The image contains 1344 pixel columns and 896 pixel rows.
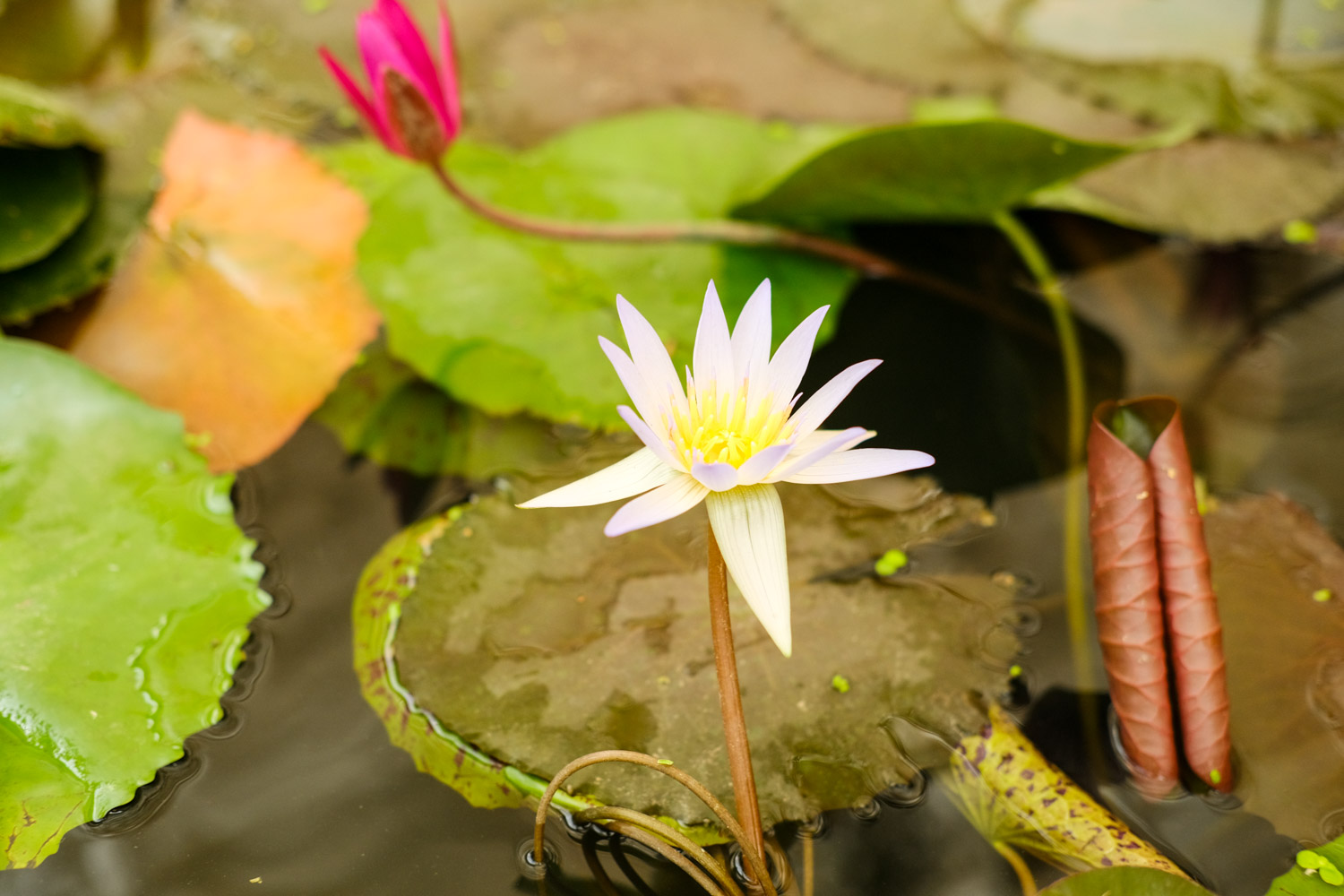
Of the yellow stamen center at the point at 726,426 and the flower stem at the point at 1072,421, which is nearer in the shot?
the yellow stamen center at the point at 726,426

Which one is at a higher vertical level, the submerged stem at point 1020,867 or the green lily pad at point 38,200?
the green lily pad at point 38,200

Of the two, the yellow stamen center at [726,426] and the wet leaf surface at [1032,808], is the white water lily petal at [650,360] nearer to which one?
the yellow stamen center at [726,426]

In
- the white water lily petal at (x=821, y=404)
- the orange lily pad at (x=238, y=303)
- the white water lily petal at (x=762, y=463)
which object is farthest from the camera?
the orange lily pad at (x=238, y=303)

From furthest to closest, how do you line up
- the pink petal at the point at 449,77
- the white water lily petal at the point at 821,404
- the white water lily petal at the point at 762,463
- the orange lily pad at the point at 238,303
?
the orange lily pad at the point at 238,303 → the pink petal at the point at 449,77 → the white water lily petal at the point at 821,404 → the white water lily petal at the point at 762,463

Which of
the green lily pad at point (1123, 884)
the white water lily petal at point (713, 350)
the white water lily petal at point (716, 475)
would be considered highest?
the white water lily petal at point (713, 350)

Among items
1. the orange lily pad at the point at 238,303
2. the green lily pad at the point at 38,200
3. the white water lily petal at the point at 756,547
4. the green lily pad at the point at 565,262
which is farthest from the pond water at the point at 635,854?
the green lily pad at the point at 38,200

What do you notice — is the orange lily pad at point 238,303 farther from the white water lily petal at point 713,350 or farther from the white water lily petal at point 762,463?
the white water lily petal at point 762,463

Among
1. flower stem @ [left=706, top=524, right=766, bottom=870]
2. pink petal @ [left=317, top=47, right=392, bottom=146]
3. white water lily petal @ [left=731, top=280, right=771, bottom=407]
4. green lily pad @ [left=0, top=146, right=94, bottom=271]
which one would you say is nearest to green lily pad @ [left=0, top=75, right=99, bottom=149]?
green lily pad @ [left=0, top=146, right=94, bottom=271]
